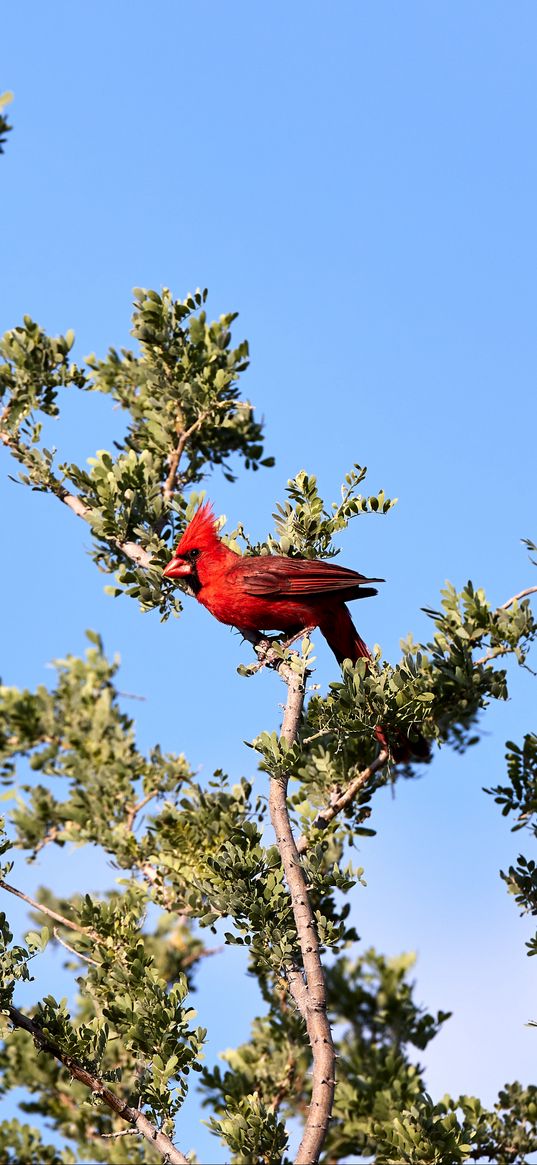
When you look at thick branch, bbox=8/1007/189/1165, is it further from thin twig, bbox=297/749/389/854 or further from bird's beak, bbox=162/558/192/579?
bird's beak, bbox=162/558/192/579

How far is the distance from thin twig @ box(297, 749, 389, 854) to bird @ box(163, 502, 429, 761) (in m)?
1.13

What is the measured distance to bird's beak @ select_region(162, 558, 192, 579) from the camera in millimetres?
7778

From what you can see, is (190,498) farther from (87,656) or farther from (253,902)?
(87,656)

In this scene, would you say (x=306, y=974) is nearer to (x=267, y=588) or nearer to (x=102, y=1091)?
(x=102, y=1091)

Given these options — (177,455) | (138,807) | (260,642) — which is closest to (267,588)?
(260,642)

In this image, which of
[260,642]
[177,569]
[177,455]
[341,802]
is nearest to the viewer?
[341,802]

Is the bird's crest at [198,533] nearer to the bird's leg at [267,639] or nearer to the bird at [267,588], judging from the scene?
the bird at [267,588]

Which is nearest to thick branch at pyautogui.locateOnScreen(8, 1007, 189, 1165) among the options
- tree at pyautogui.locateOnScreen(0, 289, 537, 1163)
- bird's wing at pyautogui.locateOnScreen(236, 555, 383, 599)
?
tree at pyautogui.locateOnScreen(0, 289, 537, 1163)

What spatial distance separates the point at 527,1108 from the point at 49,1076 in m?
4.37

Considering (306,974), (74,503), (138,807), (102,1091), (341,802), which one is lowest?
(102,1091)

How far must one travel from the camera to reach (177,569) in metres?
7.87

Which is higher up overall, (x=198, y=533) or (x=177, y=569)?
(x=198, y=533)

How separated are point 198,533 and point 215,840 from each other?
2.31m

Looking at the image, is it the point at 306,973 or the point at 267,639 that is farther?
the point at 267,639
